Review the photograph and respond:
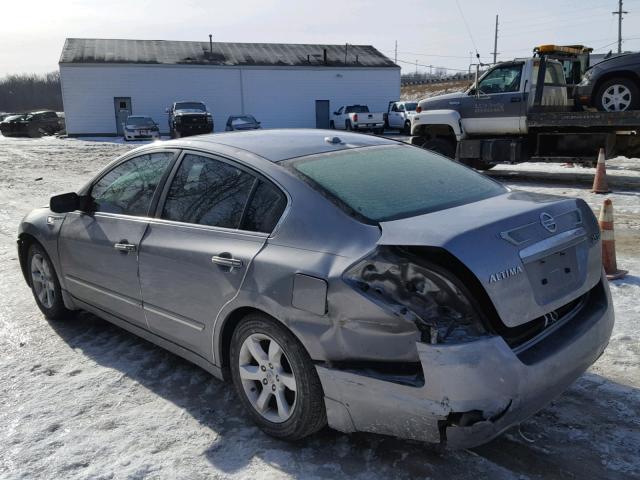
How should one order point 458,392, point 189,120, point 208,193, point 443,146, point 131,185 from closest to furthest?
point 458,392
point 208,193
point 131,185
point 443,146
point 189,120

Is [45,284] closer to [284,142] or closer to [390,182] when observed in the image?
[284,142]

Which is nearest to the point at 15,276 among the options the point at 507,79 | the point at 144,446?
the point at 144,446

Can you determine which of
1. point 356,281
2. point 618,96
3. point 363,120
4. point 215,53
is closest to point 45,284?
point 356,281

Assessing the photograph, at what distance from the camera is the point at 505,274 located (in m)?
2.46

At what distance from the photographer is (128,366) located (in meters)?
3.96

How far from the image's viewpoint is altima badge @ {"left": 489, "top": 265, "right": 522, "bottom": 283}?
2.43m

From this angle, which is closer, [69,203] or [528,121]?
[69,203]

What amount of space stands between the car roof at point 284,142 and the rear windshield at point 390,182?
0.30ft

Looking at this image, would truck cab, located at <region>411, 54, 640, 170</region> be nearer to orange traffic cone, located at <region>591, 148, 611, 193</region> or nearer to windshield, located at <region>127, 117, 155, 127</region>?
orange traffic cone, located at <region>591, 148, 611, 193</region>

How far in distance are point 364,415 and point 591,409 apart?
4.73ft

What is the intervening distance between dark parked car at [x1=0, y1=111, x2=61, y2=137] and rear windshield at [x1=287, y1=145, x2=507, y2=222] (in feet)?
124

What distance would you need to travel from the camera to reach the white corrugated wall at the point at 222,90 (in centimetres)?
3503

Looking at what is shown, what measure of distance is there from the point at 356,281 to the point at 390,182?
899 millimetres

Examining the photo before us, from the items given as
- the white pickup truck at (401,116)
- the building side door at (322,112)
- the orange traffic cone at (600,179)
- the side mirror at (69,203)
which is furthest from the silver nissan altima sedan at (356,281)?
the building side door at (322,112)
